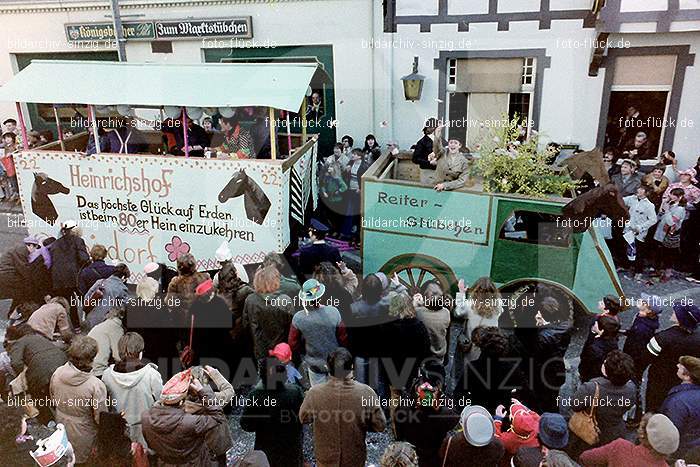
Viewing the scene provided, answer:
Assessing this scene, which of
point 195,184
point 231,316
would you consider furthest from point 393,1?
point 231,316

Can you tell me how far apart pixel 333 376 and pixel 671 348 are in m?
2.85

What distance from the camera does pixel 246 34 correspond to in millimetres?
11266

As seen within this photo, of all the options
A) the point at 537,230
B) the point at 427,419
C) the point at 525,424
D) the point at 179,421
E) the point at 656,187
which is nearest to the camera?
the point at 179,421

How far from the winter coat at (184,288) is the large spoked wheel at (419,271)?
2.65 m

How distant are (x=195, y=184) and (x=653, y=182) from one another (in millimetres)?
6528

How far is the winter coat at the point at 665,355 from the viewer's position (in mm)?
4695

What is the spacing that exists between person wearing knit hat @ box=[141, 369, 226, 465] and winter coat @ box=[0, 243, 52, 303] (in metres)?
3.68

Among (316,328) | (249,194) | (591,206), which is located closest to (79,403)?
(316,328)

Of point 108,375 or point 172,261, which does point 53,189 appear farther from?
point 108,375

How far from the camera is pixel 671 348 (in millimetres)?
4773

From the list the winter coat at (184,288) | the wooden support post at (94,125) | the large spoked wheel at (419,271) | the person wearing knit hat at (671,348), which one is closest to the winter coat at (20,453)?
the winter coat at (184,288)

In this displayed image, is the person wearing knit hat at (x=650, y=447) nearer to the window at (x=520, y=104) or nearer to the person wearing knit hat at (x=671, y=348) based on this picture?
the person wearing knit hat at (x=671, y=348)

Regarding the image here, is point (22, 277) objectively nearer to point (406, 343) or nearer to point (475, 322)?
point (406, 343)

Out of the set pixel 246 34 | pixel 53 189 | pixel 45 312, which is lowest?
pixel 45 312
